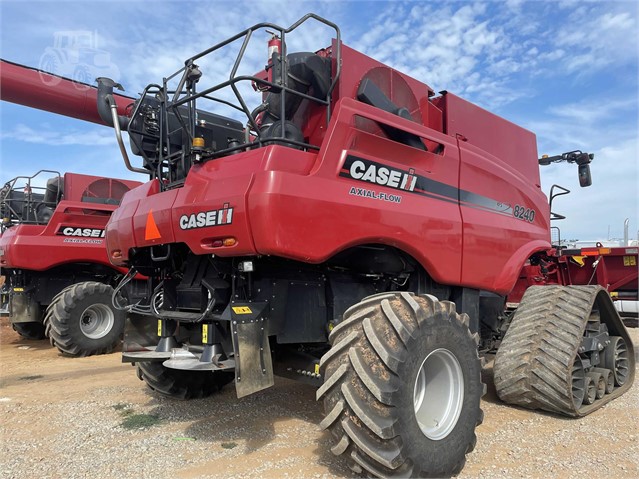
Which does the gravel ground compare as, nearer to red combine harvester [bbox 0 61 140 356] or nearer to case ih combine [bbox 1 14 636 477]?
case ih combine [bbox 1 14 636 477]

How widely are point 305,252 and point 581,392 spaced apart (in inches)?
136

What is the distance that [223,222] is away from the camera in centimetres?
353

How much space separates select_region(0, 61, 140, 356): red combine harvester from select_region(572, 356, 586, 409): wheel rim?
698cm

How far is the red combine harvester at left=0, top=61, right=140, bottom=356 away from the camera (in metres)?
8.95

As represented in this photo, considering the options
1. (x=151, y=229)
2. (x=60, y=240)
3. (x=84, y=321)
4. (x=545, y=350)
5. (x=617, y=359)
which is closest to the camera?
(x=151, y=229)

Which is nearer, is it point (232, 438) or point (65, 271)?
point (232, 438)

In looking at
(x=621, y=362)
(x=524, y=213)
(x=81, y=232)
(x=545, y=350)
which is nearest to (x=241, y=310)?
(x=545, y=350)

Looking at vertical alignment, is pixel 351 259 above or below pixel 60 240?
below

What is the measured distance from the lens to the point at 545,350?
4.93m

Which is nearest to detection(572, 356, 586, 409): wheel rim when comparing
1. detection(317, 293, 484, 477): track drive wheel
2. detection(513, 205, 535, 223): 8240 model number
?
detection(513, 205, 535, 223): 8240 model number

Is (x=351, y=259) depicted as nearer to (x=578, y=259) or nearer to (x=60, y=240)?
(x=578, y=259)

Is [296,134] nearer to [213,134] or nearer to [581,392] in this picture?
[213,134]

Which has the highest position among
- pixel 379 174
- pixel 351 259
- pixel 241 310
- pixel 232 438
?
pixel 379 174

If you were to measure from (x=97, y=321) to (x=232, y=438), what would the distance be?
20.1ft
